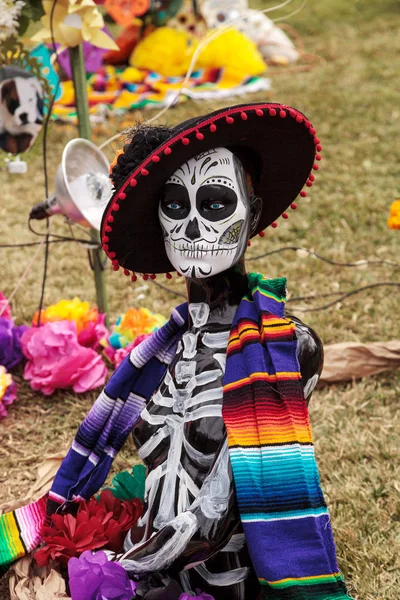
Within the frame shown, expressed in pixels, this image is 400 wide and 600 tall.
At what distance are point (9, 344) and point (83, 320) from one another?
0.95ft

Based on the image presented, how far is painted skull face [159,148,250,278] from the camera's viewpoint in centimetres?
155

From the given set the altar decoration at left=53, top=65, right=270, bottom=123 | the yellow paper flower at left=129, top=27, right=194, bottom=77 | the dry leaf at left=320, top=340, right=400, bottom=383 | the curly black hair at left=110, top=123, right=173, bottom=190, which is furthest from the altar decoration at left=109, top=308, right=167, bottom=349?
the yellow paper flower at left=129, top=27, right=194, bottom=77

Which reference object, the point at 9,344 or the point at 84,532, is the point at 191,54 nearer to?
the point at 9,344

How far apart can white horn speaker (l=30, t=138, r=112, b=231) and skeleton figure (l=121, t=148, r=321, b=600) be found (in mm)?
793

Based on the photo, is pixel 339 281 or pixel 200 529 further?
pixel 339 281

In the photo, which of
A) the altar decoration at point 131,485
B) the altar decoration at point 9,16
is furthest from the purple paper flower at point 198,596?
the altar decoration at point 9,16

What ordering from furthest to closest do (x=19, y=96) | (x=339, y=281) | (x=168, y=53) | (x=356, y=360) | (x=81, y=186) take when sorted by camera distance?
(x=168, y=53), (x=339, y=281), (x=356, y=360), (x=19, y=96), (x=81, y=186)

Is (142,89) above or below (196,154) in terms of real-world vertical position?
below

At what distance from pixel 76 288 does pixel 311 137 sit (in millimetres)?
2201

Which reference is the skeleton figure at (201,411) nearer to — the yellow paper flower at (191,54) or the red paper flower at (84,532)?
the red paper flower at (84,532)

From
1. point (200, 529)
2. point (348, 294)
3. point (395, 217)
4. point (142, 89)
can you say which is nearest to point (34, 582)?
point (200, 529)

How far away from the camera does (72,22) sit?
2.51 m

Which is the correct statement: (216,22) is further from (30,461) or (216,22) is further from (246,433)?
(246,433)

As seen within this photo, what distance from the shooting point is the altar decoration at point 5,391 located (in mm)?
2605
